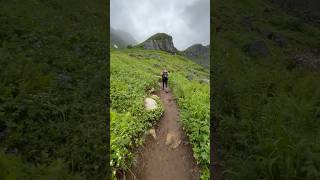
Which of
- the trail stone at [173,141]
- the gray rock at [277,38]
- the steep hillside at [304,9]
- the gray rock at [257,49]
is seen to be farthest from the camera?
the steep hillside at [304,9]

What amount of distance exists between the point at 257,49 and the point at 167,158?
15.0m

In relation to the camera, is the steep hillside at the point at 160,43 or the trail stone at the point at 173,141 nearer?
the trail stone at the point at 173,141

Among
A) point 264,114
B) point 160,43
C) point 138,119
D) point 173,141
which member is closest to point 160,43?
point 160,43

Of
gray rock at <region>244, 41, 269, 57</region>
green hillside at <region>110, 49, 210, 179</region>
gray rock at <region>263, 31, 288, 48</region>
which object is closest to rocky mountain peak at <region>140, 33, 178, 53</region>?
gray rock at <region>263, 31, 288, 48</region>

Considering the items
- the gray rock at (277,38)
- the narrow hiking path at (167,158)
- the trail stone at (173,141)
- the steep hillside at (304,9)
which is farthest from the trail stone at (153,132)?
the steep hillside at (304,9)

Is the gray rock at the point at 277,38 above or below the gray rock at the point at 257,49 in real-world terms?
above

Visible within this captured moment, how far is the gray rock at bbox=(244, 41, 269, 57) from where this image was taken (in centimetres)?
2284

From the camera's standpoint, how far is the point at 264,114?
31.1 ft

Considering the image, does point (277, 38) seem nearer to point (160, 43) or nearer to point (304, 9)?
point (304, 9)

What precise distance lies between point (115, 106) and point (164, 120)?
193cm

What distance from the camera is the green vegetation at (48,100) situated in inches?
286

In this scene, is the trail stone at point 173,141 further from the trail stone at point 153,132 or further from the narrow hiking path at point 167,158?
the trail stone at point 153,132

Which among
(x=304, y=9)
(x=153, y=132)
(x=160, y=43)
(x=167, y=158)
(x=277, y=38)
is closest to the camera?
(x=167, y=158)

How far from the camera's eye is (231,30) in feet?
103
